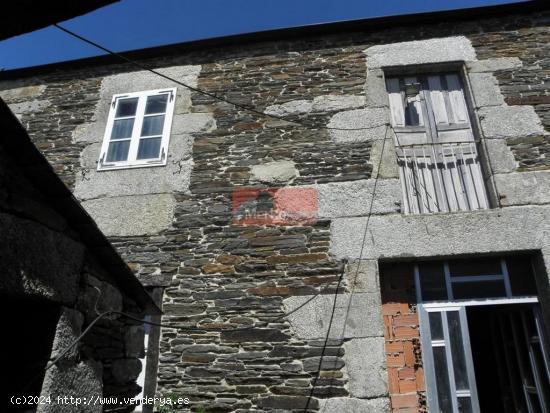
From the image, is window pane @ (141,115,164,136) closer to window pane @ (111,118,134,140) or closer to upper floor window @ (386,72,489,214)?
window pane @ (111,118,134,140)

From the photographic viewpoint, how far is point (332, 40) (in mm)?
6164

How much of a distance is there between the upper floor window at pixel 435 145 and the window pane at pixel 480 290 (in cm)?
99

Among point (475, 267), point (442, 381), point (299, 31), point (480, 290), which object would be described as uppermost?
point (299, 31)

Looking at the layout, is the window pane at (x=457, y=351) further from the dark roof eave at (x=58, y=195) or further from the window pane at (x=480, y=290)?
the dark roof eave at (x=58, y=195)

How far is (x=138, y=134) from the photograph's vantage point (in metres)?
5.95

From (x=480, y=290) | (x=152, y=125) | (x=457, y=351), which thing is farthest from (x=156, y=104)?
(x=457, y=351)

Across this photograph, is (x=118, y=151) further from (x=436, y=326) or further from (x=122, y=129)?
(x=436, y=326)

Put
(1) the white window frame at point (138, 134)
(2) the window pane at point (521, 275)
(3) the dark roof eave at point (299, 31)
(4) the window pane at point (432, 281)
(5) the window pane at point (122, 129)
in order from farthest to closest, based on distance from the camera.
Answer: (5) the window pane at point (122, 129), (3) the dark roof eave at point (299, 31), (1) the white window frame at point (138, 134), (4) the window pane at point (432, 281), (2) the window pane at point (521, 275)

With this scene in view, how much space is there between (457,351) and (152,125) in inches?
204

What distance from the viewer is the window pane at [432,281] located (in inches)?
179

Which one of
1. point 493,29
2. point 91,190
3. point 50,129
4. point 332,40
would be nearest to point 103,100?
point 50,129

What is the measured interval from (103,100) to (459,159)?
556cm

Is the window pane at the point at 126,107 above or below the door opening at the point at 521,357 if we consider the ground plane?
above
